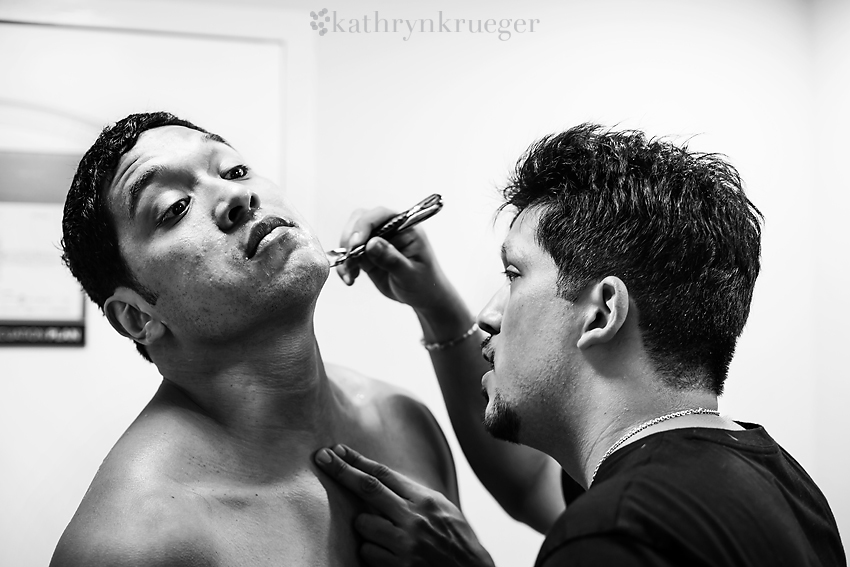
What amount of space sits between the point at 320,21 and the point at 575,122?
0.63 metres

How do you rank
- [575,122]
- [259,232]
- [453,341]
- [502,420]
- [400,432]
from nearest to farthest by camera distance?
[502,420]
[259,232]
[400,432]
[453,341]
[575,122]

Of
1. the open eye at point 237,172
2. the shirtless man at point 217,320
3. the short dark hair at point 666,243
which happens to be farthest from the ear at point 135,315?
the short dark hair at point 666,243

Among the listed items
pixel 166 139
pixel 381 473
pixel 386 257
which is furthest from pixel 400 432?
pixel 166 139

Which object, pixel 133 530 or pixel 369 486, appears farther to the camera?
pixel 369 486

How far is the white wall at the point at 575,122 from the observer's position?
1.73 metres

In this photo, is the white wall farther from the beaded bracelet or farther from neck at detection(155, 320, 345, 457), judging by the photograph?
neck at detection(155, 320, 345, 457)

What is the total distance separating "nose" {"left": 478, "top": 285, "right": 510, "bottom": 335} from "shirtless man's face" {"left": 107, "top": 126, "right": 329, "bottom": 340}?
0.25 meters

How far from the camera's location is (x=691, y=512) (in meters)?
0.68

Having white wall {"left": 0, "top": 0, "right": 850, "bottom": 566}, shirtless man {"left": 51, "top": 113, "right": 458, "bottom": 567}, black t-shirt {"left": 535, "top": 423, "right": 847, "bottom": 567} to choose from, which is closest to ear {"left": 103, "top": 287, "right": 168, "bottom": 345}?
shirtless man {"left": 51, "top": 113, "right": 458, "bottom": 567}

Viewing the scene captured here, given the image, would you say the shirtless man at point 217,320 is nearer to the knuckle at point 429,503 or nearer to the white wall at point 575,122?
the knuckle at point 429,503

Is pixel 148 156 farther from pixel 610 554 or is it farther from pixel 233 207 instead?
pixel 610 554

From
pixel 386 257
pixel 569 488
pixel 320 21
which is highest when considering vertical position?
pixel 320 21

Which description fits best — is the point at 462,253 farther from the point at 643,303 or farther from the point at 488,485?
the point at 643,303

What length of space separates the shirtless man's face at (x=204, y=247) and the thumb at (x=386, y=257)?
0.64ft
